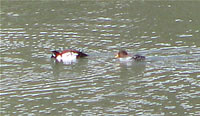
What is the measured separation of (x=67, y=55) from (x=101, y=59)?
2.50 ft

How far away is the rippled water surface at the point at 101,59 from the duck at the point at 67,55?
0.49 ft

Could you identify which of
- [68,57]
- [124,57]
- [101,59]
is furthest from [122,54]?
[68,57]

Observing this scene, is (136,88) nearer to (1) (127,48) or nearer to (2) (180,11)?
(1) (127,48)

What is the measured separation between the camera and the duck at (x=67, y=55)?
13133 mm

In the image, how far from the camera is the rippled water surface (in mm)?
10320

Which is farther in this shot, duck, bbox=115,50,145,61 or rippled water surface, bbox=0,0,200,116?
duck, bbox=115,50,145,61

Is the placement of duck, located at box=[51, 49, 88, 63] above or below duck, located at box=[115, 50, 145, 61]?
above

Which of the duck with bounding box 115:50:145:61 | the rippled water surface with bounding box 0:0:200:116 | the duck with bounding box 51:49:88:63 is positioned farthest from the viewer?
the duck with bounding box 51:49:88:63

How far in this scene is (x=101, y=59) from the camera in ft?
42.6

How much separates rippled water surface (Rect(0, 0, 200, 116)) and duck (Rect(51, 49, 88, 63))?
150 millimetres

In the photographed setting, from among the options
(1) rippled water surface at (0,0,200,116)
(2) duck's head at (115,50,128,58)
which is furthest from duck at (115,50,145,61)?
(1) rippled water surface at (0,0,200,116)

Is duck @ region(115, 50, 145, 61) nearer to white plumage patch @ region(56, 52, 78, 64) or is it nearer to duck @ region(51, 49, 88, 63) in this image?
duck @ region(51, 49, 88, 63)

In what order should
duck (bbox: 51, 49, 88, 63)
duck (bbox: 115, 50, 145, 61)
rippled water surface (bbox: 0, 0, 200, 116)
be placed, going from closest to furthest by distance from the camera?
rippled water surface (bbox: 0, 0, 200, 116) → duck (bbox: 115, 50, 145, 61) → duck (bbox: 51, 49, 88, 63)

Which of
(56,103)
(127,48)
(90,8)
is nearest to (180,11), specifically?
(90,8)
